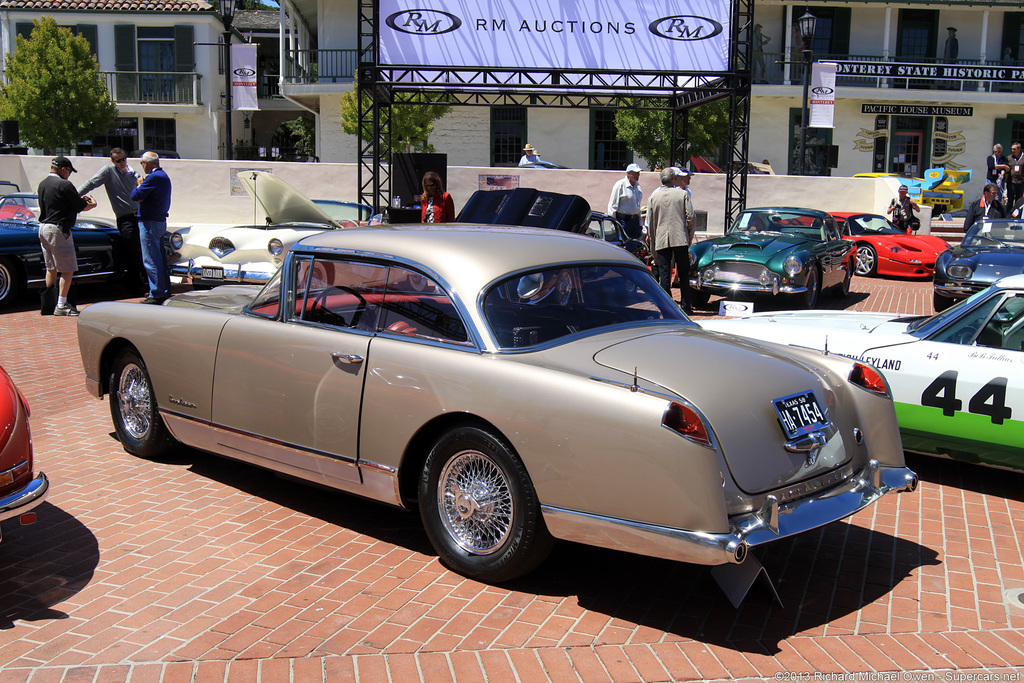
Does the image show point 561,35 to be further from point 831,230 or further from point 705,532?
point 705,532

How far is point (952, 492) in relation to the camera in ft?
18.2

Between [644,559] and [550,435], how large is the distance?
3.83 ft

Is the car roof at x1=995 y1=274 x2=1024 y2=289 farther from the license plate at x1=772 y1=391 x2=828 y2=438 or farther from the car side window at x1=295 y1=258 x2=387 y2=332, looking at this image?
the car side window at x1=295 y1=258 x2=387 y2=332

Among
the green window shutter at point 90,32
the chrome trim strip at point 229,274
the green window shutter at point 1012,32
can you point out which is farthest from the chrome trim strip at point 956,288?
the green window shutter at point 90,32

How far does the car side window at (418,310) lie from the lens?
4160 mm

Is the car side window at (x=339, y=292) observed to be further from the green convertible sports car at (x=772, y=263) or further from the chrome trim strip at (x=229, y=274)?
the green convertible sports car at (x=772, y=263)

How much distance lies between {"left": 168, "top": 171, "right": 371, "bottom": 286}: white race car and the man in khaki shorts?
1370mm

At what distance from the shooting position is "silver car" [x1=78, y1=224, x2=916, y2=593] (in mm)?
3463

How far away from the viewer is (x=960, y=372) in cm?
541

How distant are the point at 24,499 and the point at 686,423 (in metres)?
2.79

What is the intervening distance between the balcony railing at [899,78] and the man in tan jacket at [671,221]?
23.6 metres

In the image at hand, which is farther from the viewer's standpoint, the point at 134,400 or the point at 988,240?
the point at 988,240

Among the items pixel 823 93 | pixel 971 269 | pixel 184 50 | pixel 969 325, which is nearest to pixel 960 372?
pixel 969 325

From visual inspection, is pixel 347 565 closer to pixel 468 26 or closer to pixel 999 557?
pixel 999 557
